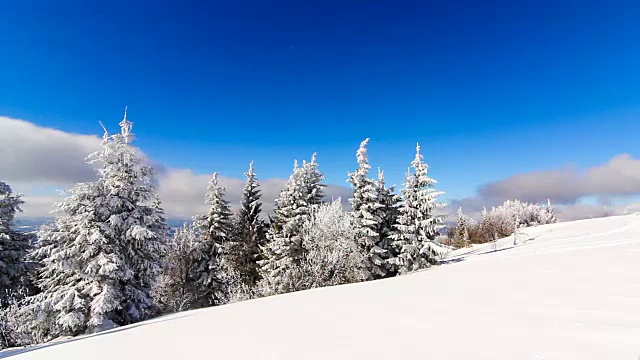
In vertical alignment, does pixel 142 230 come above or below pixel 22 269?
above

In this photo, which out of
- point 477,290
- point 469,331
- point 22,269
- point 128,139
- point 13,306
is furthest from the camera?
point 22,269

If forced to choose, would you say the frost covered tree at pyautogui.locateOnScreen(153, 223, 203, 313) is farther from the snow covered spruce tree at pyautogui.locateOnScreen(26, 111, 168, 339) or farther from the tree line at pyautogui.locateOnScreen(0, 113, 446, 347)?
the snow covered spruce tree at pyautogui.locateOnScreen(26, 111, 168, 339)

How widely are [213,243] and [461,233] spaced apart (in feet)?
200

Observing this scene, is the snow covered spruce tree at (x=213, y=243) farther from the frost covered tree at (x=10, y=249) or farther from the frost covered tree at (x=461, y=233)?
the frost covered tree at (x=461, y=233)

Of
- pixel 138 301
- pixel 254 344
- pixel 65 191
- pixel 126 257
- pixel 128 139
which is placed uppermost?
pixel 128 139

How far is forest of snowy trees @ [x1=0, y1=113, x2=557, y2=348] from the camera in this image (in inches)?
661

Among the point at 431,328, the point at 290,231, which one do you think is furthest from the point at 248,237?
the point at 431,328

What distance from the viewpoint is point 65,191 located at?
17938mm

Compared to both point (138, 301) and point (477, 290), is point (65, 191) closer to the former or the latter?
point (138, 301)

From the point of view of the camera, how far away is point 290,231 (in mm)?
28547

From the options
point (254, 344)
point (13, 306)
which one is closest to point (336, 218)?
point (13, 306)

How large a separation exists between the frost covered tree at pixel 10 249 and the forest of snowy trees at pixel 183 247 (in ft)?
0.21

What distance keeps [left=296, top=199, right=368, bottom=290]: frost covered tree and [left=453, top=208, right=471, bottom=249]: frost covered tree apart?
167 ft

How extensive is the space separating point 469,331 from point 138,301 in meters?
17.7
